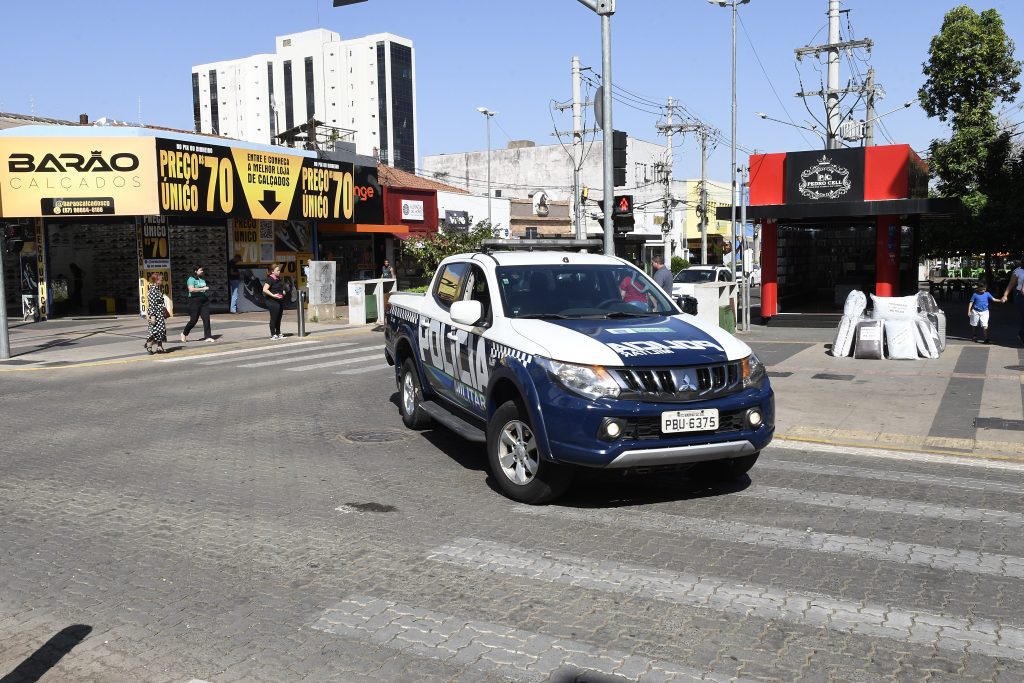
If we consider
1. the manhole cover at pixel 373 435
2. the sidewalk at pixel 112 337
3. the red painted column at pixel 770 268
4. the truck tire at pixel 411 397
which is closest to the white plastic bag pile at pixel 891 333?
the red painted column at pixel 770 268

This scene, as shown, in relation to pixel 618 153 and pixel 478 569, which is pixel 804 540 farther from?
pixel 618 153

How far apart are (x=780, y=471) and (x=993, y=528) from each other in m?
2.07

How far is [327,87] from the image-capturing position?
16462 cm

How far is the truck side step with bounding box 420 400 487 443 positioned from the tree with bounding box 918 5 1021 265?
2506cm

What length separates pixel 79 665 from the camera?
425 cm

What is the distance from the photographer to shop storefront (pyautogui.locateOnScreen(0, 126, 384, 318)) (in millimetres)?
25859

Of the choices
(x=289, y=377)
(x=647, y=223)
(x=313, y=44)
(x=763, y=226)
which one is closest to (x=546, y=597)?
(x=289, y=377)

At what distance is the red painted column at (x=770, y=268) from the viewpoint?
2419 centimetres

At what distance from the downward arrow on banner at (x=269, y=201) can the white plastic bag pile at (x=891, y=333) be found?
20304 mm

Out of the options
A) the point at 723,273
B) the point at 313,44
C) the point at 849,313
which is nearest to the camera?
the point at 849,313

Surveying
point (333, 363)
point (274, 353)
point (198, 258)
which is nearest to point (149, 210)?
point (198, 258)

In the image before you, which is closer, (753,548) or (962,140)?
(753,548)

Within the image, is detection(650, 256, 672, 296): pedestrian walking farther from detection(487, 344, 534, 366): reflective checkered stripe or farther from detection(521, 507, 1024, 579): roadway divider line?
detection(521, 507, 1024, 579): roadway divider line

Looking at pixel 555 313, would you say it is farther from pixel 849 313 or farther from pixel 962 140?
pixel 962 140
